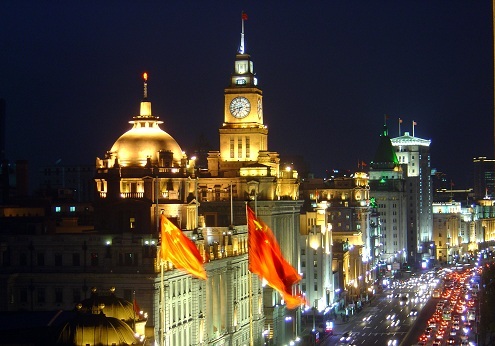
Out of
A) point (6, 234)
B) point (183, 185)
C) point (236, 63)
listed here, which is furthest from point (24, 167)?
point (6, 234)

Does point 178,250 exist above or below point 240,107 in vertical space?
below

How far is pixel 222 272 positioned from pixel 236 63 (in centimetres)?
5159

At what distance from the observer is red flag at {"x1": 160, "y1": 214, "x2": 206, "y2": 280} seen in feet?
285

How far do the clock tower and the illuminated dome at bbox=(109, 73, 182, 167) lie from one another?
86.1ft

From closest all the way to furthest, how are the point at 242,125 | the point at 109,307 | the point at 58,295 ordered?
1. the point at 109,307
2. the point at 58,295
3. the point at 242,125

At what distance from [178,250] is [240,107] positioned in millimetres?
79867

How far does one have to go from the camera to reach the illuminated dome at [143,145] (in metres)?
139

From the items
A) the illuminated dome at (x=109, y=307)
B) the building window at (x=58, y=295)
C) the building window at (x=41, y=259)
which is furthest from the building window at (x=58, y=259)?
the illuminated dome at (x=109, y=307)

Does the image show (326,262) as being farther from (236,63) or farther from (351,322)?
(236,63)

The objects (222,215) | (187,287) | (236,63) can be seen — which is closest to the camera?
(187,287)

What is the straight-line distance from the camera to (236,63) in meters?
169

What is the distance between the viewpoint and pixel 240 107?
550 feet

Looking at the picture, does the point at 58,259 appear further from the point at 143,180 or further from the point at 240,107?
the point at 240,107

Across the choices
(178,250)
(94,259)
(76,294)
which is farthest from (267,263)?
(76,294)
